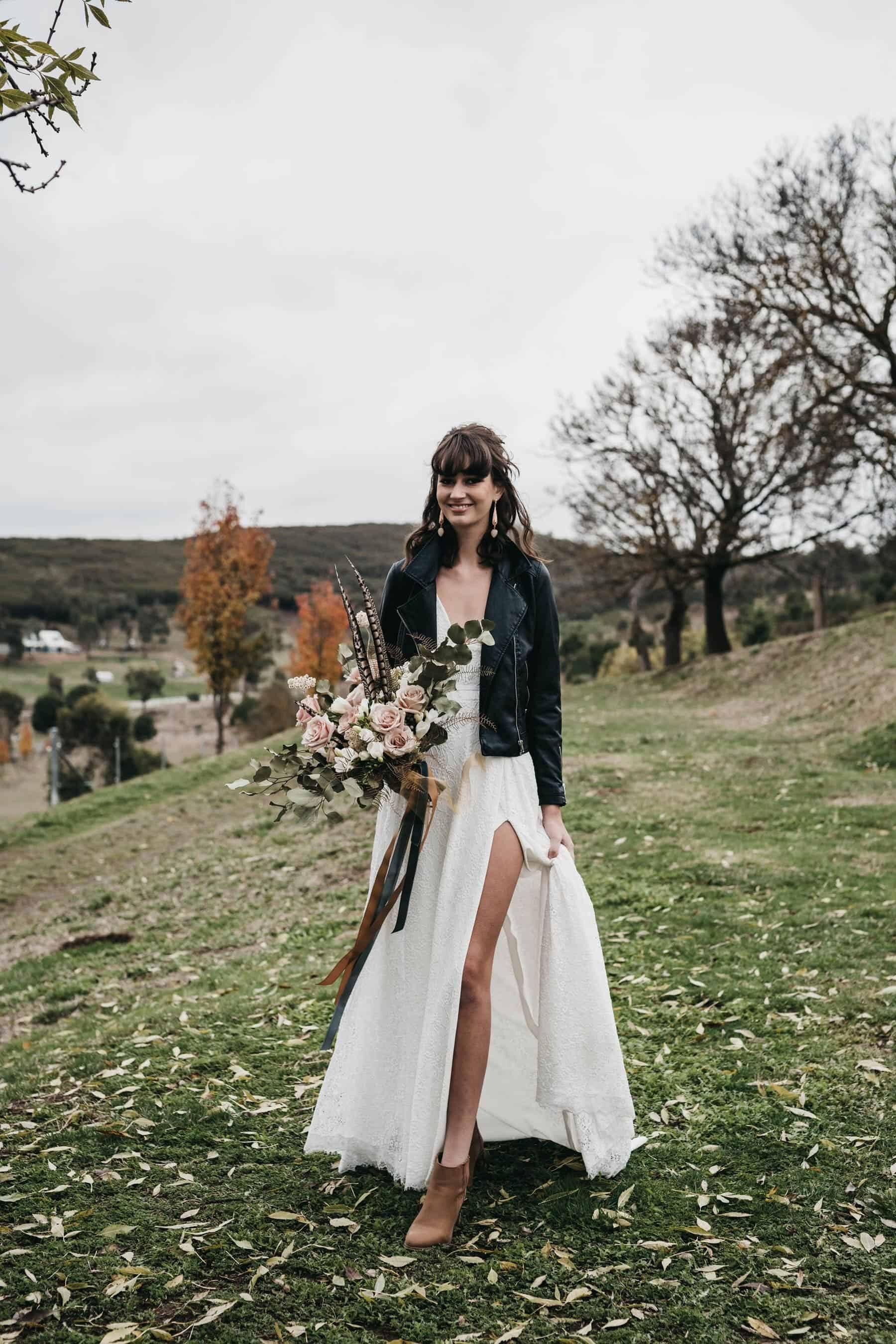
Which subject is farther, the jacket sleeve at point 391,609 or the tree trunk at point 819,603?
the tree trunk at point 819,603

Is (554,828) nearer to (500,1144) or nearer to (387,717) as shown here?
(387,717)

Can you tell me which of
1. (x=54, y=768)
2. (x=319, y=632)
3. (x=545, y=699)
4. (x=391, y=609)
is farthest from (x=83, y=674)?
(x=545, y=699)

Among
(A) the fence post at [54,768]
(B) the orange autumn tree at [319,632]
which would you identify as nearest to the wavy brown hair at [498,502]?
(A) the fence post at [54,768]

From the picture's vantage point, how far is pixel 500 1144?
4152 millimetres

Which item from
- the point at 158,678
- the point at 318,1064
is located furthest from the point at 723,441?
the point at 158,678

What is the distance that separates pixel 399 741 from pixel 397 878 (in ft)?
1.92

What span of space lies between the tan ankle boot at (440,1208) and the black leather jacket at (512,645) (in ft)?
4.10

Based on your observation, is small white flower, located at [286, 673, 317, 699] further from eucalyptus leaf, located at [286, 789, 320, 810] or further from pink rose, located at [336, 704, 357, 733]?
eucalyptus leaf, located at [286, 789, 320, 810]

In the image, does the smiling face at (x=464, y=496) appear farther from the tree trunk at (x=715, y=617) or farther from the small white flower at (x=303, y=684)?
the tree trunk at (x=715, y=617)

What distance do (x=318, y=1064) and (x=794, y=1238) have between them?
2577 mm

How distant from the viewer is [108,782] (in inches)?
1702

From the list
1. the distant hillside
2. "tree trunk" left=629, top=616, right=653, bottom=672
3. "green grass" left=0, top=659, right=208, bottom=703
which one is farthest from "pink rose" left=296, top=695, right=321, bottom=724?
"green grass" left=0, top=659, right=208, bottom=703

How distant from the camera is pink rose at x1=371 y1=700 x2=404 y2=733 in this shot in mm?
3277

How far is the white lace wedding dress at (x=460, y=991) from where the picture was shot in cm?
349
